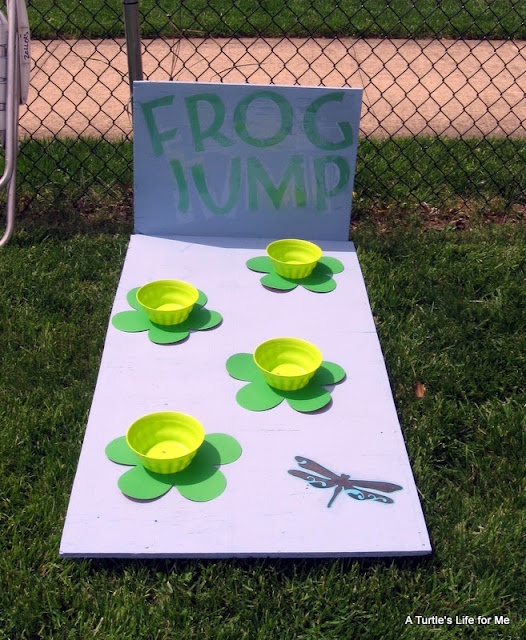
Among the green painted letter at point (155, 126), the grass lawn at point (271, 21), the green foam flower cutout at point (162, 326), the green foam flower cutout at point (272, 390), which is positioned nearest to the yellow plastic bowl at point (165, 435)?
the green foam flower cutout at point (272, 390)

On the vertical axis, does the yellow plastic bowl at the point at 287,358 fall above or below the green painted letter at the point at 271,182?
below

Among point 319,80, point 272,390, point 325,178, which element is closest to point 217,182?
point 325,178

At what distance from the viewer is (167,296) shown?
2887 mm

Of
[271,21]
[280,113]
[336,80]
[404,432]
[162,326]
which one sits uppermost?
[280,113]

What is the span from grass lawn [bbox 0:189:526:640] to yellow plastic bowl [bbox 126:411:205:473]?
242mm

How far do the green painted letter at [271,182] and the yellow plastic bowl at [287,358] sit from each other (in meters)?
0.88

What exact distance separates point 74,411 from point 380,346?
3.51 ft

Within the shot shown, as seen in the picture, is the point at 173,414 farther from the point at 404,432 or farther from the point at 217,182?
the point at 217,182

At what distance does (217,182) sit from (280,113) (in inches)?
15.1

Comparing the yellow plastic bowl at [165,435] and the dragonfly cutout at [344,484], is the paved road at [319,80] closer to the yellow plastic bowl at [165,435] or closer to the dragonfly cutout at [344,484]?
the yellow plastic bowl at [165,435]

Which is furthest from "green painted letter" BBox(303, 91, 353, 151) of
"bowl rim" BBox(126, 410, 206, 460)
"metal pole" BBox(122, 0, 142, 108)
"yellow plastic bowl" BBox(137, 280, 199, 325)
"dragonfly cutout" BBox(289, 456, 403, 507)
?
"dragonfly cutout" BBox(289, 456, 403, 507)

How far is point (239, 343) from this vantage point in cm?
266

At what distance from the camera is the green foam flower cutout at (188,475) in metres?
2.09

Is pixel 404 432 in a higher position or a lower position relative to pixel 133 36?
lower
